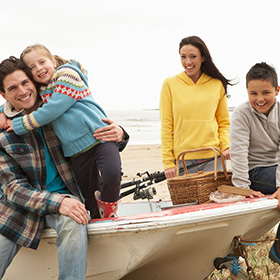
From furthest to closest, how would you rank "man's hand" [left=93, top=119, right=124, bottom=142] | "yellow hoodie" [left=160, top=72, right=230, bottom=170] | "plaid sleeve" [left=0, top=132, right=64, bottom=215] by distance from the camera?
"yellow hoodie" [left=160, top=72, right=230, bottom=170], "man's hand" [left=93, top=119, right=124, bottom=142], "plaid sleeve" [left=0, top=132, right=64, bottom=215]

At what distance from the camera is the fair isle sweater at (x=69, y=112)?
251 cm

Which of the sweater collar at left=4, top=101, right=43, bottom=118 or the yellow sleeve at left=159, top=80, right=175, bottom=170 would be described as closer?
the sweater collar at left=4, top=101, right=43, bottom=118

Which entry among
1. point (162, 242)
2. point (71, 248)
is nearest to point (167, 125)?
point (162, 242)

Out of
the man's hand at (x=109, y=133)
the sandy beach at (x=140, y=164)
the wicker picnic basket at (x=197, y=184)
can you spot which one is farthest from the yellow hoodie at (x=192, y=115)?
the sandy beach at (x=140, y=164)

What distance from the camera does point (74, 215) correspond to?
7.58 ft

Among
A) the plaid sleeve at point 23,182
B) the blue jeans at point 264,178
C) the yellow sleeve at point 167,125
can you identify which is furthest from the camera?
the yellow sleeve at point 167,125

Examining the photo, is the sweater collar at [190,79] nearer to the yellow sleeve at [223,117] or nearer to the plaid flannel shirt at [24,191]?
the yellow sleeve at [223,117]

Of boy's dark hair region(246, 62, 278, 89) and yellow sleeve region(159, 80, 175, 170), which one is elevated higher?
boy's dark hair region(246, 62, 278, 89)

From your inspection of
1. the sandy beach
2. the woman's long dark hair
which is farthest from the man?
the sandy beach

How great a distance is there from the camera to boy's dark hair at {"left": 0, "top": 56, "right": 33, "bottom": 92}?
249 cm

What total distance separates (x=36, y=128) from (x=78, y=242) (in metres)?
0.76

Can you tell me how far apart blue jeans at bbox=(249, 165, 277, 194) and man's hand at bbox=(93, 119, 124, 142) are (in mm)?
931

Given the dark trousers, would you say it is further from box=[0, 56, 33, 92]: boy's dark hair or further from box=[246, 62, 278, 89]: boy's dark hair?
box=[246, 62, 278, 89]: boy's dark hair

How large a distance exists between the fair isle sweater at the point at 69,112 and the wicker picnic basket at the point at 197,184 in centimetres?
65
